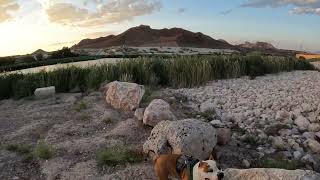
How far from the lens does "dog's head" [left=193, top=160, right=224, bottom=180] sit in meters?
5.09

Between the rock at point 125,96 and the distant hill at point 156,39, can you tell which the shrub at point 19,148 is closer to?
the rock at point 125,96

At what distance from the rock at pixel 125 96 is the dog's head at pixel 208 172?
5.04 m

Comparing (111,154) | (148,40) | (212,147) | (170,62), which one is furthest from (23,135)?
(148,40)

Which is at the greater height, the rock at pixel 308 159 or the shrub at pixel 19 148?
the shrub at pixel 19 148

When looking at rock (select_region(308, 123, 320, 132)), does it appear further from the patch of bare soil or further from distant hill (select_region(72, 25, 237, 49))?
distant hill (select_region(72, 25, 237, 49))

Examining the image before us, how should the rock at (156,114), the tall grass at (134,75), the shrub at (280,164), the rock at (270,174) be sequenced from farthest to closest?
1. the tall grass at (134,75)
2. the rock at (156,114)
3. the shrub at (280,164)
4. the rock at (270,174)

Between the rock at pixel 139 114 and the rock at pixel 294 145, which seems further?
the rock at pixel 139 114

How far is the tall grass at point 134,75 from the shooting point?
13180mm

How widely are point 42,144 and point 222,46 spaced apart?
23.3 m

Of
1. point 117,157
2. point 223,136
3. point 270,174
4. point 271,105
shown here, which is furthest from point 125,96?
point 270,174

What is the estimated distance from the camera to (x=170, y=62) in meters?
14.4

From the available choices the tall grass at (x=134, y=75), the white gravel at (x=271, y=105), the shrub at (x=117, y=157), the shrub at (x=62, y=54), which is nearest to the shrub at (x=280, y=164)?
the white gravel at (x=271, y=105)

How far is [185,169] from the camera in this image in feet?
18.7

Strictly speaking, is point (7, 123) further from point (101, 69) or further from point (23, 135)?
point (101, 69)
